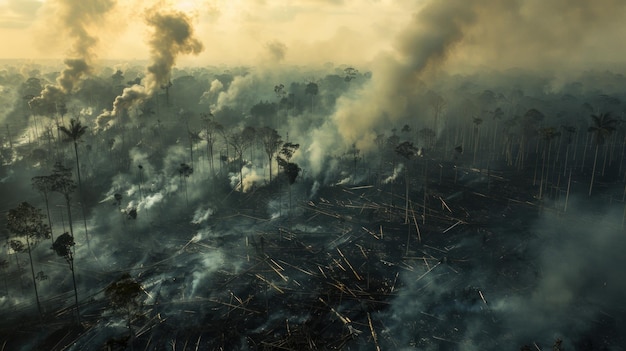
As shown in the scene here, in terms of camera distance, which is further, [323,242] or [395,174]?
[395,174]

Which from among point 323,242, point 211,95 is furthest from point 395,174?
point 211,95

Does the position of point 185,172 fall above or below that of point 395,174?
above

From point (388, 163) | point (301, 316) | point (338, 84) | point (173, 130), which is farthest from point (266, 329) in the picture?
point (338, 84)

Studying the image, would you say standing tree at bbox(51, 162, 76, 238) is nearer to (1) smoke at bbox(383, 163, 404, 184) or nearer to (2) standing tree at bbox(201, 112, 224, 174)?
(2) standing tree at bbox(201, 112, 224, 174)

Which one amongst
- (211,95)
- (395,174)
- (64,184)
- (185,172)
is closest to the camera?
(64,184)

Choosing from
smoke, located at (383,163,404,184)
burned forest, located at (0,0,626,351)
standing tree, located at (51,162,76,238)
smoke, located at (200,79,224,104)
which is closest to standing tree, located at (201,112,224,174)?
burned forest, located at (0,0,626,351)

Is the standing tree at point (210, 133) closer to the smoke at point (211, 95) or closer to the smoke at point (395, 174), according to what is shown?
the smoke at point (395, 174)

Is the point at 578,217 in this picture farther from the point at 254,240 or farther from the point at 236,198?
the point at 236,198

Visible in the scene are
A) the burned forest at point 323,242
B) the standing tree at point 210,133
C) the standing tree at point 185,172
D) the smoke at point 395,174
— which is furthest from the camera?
the standing tree at point 210,133

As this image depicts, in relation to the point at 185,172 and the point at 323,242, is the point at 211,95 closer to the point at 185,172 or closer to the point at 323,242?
the point at 185,172

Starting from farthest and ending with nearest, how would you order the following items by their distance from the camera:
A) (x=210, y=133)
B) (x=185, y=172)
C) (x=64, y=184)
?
1. (x=210, y=133)
2. (x=185, y=172)
3. (x=64, y=184)

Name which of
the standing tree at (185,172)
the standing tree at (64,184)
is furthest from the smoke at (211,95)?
the standing tree at (64,184)
